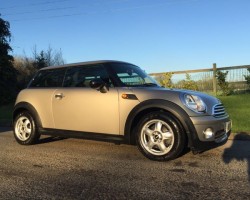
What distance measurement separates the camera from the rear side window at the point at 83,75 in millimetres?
6777

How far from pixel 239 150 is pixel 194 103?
1.51m

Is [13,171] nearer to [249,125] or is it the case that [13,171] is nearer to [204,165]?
[204,165]

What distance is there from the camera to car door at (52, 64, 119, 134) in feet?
21.0

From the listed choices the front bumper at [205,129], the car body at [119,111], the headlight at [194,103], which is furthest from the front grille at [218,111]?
the headlight at [194,103]

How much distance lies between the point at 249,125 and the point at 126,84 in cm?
372

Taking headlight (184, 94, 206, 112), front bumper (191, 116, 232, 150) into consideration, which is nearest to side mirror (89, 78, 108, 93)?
headlight (184, 94, 206, 112)

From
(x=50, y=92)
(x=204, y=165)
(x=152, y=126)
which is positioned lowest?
(x=204, y=165)

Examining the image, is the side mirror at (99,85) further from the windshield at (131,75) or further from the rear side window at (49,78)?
the rear side window at (49,78)

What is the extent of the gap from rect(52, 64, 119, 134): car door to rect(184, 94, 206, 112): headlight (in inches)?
45.2

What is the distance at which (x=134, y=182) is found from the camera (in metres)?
4.86

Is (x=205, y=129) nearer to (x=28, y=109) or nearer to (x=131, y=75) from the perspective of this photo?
(x=131, y=75)

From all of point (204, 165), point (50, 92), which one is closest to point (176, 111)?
point (204, 165)

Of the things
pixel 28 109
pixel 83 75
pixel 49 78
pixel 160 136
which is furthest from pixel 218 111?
pixel 28 109

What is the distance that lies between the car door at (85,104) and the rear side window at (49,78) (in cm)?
17
